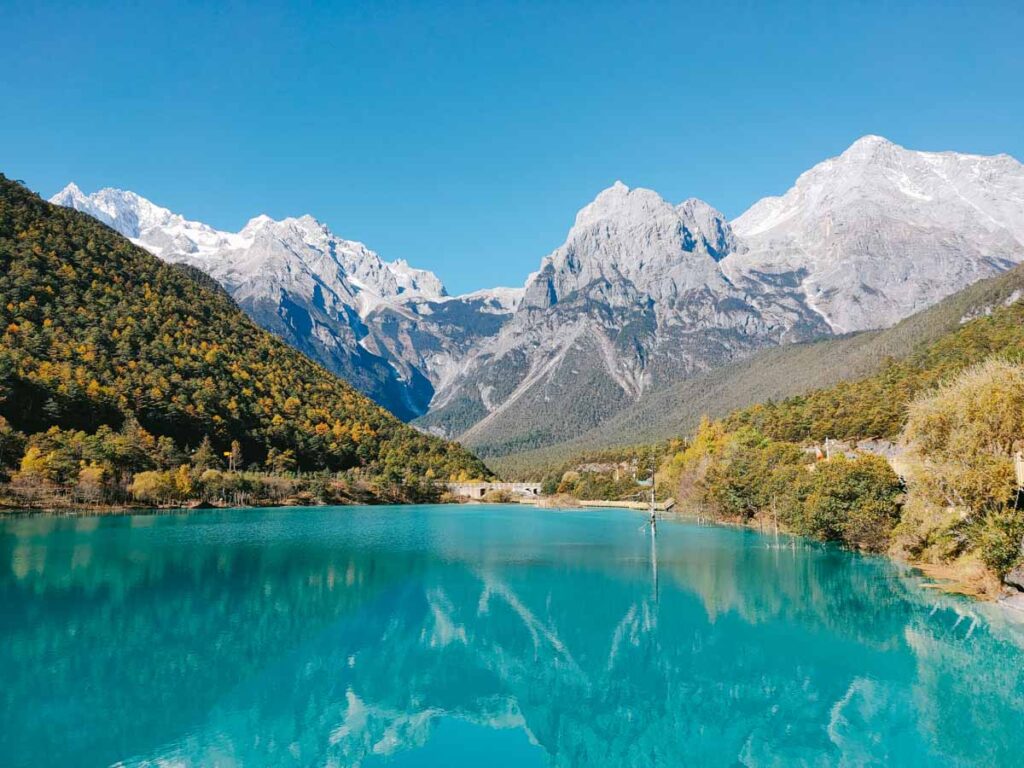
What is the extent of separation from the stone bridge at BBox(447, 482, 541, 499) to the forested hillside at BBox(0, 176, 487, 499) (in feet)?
27.7

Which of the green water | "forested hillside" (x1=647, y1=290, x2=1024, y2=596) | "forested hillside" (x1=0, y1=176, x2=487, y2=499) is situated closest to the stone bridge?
"forested hillside" (x1=0, y1=176, x2=487, y2=499)

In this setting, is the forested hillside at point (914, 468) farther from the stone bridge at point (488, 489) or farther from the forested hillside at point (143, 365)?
the forested hillside at point (143, 365)

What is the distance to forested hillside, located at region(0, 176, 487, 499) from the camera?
8819cm

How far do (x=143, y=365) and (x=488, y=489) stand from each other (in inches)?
3098

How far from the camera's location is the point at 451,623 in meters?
33.1

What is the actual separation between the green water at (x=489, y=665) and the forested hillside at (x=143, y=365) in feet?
162

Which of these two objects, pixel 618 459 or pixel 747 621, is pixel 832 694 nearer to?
pixel 747 621

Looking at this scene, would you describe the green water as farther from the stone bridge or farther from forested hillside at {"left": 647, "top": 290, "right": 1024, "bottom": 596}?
the stone bridge

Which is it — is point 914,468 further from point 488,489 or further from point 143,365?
point 488,489

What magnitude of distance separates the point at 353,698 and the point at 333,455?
354ft

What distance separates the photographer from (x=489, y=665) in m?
27.5

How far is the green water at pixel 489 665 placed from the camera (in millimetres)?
19359

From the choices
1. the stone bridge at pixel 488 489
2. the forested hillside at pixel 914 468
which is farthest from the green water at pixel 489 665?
the stone bridge at pixel 488 489

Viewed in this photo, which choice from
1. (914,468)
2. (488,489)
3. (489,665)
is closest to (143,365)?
(488,489)
